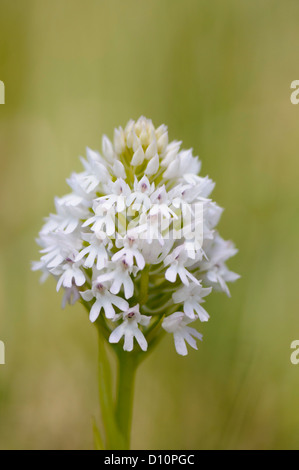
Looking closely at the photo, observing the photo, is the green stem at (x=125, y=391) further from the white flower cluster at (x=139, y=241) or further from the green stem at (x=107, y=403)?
the white flower cluster at (x=139, y=241)

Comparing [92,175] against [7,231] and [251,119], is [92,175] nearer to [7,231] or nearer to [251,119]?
[7,231]

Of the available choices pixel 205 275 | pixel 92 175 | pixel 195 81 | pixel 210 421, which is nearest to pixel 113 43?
pixel 195 81

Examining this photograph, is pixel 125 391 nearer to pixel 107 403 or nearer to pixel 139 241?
pixel 107 403

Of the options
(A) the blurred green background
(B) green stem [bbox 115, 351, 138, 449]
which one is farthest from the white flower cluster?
(A) the blurred green background

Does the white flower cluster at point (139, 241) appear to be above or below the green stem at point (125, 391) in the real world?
above

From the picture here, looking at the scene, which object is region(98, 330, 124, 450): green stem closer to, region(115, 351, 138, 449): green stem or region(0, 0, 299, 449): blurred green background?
region(115, 351, 138, 449): green stem

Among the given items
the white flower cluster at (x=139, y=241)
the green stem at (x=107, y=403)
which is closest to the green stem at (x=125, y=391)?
the green stem at (x=107, y=403)
